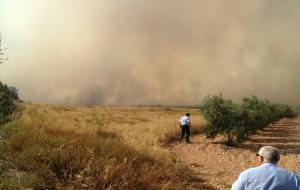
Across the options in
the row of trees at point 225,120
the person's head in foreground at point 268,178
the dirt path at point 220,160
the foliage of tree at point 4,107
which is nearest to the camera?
the person's head in foreground at point 268,178

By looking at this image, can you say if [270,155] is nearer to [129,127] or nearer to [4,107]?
[4,107]

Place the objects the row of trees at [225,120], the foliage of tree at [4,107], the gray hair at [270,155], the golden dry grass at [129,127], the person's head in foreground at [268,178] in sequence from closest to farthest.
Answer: the person's head in foreground at [268,178]
the gray hair at [270,155]
the foliage of tree at [4,107]
the golden dry grass at [129,127]
the row of trees at [225,120]

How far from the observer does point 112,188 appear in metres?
11.2

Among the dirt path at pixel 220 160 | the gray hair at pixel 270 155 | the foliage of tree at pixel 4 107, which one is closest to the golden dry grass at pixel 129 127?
the foliage of tree at pixel 4 107

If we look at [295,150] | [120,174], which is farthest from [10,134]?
[295,150]

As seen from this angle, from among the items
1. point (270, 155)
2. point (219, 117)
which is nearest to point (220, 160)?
point (219, 117)

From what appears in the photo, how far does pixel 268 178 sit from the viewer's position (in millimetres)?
6855

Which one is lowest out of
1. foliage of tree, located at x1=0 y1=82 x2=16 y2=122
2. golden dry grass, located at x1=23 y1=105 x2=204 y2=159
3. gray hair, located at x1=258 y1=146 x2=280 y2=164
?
golden dry grass, located at x1=23 y1=105 x2=204 y2=159

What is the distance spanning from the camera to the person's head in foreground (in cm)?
684

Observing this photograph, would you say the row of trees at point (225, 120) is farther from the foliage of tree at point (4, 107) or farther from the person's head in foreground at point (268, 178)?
the person's head in foreground at point (268, 178)

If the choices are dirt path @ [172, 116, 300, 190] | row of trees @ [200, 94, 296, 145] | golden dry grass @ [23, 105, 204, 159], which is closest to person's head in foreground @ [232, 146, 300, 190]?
dirt path @ [172, 116, 300, 190]

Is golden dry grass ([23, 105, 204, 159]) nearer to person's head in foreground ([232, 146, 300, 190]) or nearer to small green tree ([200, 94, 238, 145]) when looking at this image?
small green tree ([200, 94, 238, 145])

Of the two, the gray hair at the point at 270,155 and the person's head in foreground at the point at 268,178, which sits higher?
the gray hair at the point at 270,155

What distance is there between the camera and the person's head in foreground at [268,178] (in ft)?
22.5
